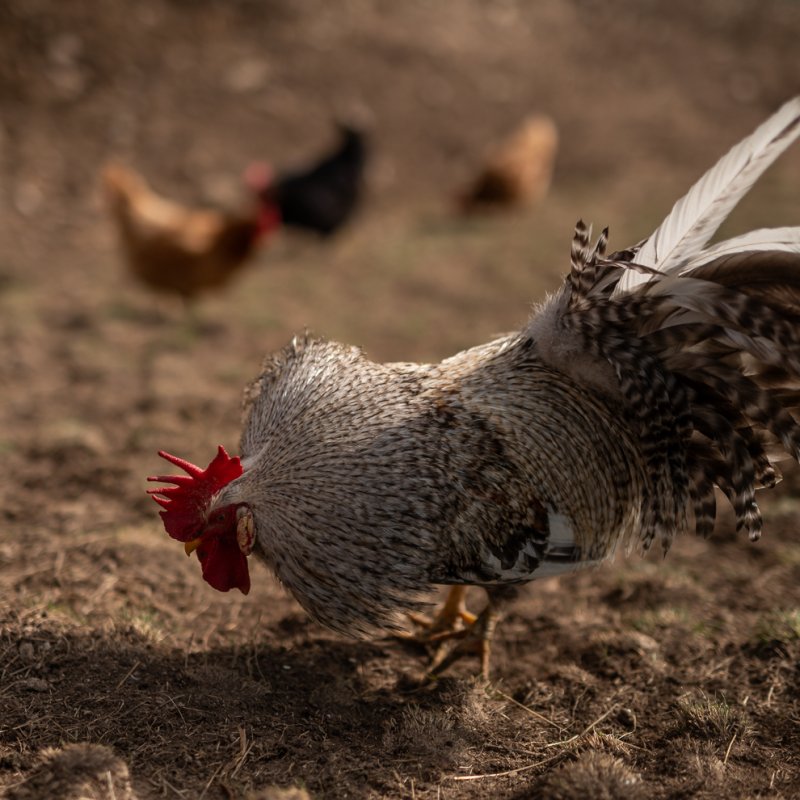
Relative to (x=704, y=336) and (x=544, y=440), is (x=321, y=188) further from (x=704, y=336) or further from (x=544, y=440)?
(x=704, y=336)

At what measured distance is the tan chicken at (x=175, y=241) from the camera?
7.37 metres

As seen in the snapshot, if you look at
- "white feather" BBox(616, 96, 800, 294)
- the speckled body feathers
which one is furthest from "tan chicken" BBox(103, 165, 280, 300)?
"white feather" BBox(616, 96, 800, 294)

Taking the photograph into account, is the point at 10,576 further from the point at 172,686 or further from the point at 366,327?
the point at 366,327

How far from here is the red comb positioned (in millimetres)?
3059

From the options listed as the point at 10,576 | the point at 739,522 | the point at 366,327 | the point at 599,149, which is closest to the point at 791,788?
the point at 739,522

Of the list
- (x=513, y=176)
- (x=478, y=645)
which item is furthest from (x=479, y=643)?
(x=513, y=176)

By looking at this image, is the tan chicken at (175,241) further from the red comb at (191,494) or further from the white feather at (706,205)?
the white feather at (706,205)

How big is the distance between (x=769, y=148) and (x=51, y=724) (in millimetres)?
3203

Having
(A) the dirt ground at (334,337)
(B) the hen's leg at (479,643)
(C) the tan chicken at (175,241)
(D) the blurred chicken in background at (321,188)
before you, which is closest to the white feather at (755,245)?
(B) the hen's leg at (479,643)

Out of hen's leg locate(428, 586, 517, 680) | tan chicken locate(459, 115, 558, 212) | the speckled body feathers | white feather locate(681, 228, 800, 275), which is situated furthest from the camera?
tan chicken locate(459, 115, 558, 212)

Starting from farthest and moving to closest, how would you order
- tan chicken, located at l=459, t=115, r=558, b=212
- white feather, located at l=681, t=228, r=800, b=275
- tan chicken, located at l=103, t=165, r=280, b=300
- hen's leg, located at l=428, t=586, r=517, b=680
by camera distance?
1. tan chicken, located at l=459, t=115, r=558, b=212
2. tan chicken, located at l=103, t=165, r=280, b=300
3. hen's leg, located at l=428, t=586, r=517, b=680
4. white feather, located at l=681, t=228, r=800, b=275

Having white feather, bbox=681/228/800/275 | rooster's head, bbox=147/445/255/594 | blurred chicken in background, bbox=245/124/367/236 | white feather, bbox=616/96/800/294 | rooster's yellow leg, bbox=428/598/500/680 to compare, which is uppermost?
blurred chicken in background, bbox=245/124/367/236

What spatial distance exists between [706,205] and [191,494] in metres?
2.17

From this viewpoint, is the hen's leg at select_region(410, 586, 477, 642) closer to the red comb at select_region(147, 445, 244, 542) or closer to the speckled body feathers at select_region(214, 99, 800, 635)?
the speckled body feathers at select_region(214, 99, 800, 635)
